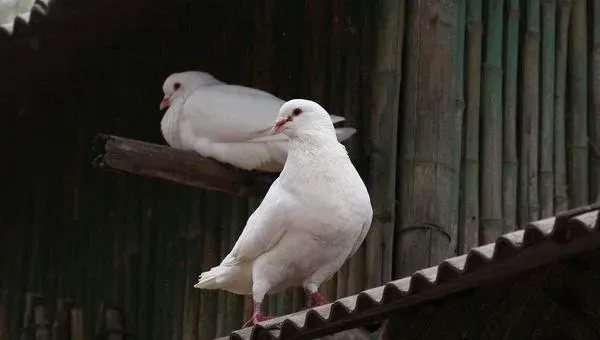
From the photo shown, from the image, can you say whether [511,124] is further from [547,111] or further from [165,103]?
[165,103]

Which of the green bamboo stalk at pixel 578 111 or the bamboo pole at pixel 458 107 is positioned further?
the green bamboo stalk at pixel 578 111

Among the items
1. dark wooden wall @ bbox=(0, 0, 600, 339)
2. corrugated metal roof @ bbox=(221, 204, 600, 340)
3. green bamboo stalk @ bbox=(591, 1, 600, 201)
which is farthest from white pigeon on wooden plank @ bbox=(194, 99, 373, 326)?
green bamboo stalk @ bbox=(591, 1, 600, 201)

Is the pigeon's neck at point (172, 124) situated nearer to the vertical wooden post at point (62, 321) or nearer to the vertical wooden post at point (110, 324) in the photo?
the vertical wooden post at point (110, 324)

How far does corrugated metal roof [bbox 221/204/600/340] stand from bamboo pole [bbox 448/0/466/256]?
190 cm

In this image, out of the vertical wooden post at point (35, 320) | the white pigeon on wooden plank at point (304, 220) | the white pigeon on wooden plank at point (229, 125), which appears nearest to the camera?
the white pigeon on wooden plank at point (304, 220)

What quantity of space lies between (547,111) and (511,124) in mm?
276

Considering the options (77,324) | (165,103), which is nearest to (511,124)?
(165,103)

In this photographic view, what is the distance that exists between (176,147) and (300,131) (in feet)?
4.30

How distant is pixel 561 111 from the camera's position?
26.6 feet

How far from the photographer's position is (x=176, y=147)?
778 cm

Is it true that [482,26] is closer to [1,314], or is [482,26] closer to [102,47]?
[102,47]

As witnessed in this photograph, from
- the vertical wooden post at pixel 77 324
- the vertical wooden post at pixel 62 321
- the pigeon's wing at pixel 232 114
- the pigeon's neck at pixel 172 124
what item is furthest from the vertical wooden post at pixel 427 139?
the vertical wooden post at pixel 62 321

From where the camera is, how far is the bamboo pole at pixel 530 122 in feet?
25.5

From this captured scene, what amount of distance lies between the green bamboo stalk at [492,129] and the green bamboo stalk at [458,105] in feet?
0.47
